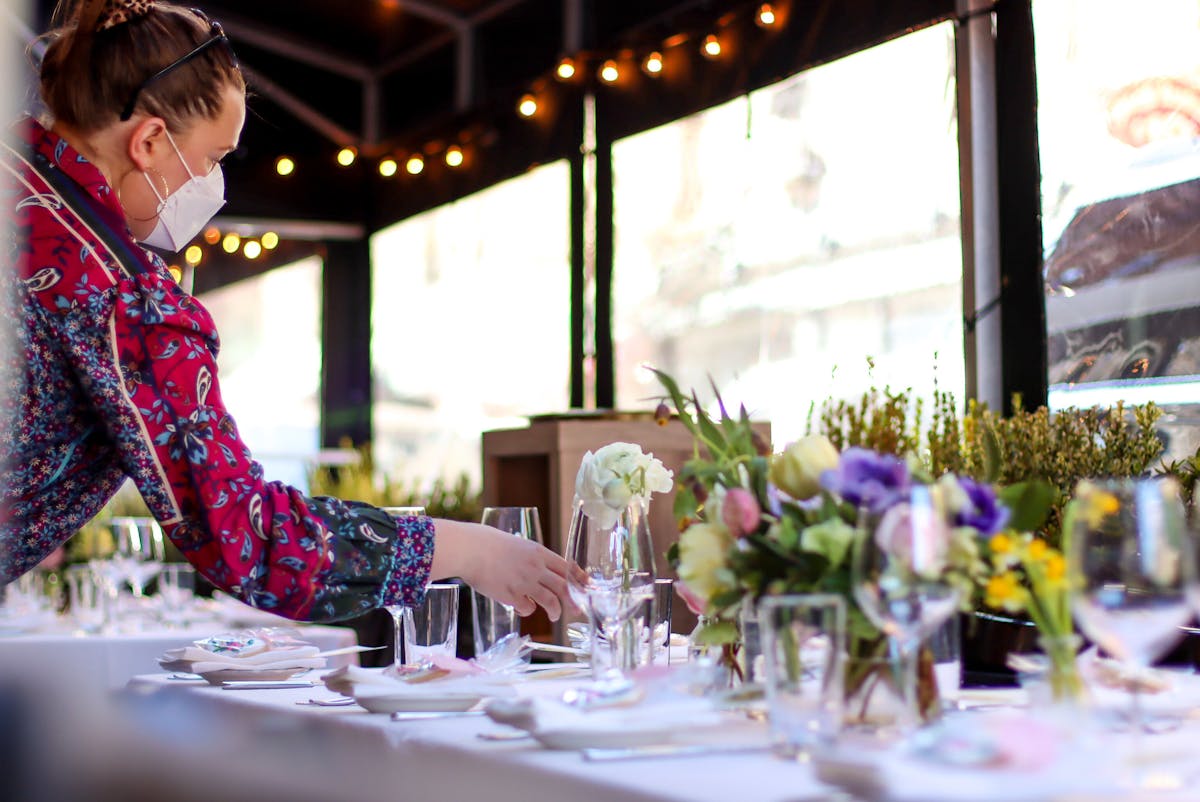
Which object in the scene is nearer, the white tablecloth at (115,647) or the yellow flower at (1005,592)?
the yellow flower at (1005,592)

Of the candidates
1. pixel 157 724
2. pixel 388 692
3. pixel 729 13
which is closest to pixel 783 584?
pixel 388 692

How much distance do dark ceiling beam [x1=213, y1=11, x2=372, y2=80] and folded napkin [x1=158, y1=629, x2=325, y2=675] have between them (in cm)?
591

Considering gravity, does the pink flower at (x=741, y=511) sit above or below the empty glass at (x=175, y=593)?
above

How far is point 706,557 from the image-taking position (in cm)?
125

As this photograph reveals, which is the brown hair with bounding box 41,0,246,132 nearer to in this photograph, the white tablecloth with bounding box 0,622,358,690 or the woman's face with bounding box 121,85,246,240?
the woman's face with bounding box 121,85,246,240

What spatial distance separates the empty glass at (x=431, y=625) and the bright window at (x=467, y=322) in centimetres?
468

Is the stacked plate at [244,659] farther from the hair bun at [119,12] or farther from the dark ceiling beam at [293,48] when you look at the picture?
the dark ceiling beam at [293,48]

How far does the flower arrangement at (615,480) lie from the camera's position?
157 cm

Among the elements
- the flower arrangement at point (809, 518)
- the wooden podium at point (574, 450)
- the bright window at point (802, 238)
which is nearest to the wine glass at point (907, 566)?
the flower arrangement at point (809, 518)

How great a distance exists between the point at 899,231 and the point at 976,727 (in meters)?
4.07

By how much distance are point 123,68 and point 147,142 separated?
0.09 m

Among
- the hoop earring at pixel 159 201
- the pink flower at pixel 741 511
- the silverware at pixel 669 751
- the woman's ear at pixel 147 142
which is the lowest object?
the silverware at pixel 669 751

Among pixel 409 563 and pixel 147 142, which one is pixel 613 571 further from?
pixel 147 142

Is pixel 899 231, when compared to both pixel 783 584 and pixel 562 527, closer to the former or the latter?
pixel 562 527
